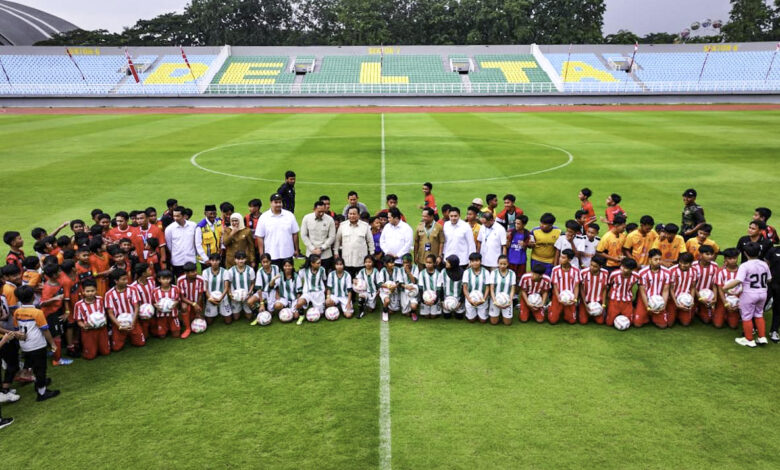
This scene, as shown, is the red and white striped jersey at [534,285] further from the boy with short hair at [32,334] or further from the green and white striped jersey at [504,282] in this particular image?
the boy with short hair at [32,334]

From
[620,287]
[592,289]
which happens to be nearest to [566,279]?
[592,289]

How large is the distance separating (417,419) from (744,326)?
522 centimetres

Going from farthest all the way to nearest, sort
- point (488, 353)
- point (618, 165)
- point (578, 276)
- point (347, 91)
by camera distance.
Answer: point (347, 91) < point (618, 165) < point (578, 276) < point (488, 353)

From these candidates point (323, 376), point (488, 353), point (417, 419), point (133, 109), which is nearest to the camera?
point (417, 419)

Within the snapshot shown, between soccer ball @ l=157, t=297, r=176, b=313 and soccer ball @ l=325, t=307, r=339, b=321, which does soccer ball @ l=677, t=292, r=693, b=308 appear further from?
soccer ball @ l=157, t=297, r=176, b=313

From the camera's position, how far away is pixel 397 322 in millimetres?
8766

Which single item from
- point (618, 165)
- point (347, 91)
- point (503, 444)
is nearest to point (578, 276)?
point (503, 444)

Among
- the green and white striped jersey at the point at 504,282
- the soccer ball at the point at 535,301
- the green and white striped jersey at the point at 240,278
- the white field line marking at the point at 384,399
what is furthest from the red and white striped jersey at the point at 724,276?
the green and white striped jersey at the point at 240,278

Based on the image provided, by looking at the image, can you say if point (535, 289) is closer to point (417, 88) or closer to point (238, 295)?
point (238, 295)

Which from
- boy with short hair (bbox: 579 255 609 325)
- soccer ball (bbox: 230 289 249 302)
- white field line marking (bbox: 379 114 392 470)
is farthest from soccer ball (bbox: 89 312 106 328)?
boy with short hair (bbox: 579 255 609 325)

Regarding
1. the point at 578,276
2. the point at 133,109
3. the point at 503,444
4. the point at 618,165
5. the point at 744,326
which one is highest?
the point at 133,109

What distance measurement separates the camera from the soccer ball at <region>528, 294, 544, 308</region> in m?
8.57

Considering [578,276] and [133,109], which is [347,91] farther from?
[578,276]

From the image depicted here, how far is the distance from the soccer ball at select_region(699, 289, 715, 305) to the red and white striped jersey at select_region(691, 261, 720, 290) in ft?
0.44
